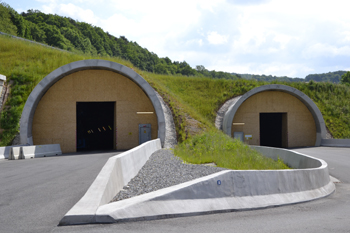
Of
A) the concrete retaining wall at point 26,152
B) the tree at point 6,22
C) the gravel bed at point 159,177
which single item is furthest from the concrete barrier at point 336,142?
the tree at point 6,22

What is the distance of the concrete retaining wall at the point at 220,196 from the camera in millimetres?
5954

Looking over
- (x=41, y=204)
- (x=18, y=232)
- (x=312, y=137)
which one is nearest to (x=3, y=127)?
(x=41, y=204)

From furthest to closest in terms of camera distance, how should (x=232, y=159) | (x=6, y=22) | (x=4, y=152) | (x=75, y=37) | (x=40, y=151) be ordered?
(x=75, y=37)
(x=6, y=22)
(x=40, y=151)
(x=4, y=152)
(x=232, y=159)

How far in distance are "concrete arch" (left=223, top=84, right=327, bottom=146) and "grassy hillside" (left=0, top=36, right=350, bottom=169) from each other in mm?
2554

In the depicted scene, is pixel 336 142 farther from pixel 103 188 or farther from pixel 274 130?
pixel 103 188

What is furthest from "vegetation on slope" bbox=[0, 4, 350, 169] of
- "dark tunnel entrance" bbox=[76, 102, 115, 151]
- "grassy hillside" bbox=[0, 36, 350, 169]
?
"dark tunnel entrance" bbox=[76, 102, 115, 151]

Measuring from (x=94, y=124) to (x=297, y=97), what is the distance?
23.9 m

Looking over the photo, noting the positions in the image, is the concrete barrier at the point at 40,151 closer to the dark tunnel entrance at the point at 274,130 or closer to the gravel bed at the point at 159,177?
the gravel bed at the point at 159,177

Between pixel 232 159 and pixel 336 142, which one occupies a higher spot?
pixel 232 159

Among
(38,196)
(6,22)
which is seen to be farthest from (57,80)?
(6,22)

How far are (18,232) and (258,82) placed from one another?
126 feet

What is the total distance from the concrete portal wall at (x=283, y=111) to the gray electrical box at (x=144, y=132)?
9786 mm

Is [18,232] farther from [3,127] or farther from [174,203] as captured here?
[3,127]

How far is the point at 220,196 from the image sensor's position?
715 cm
